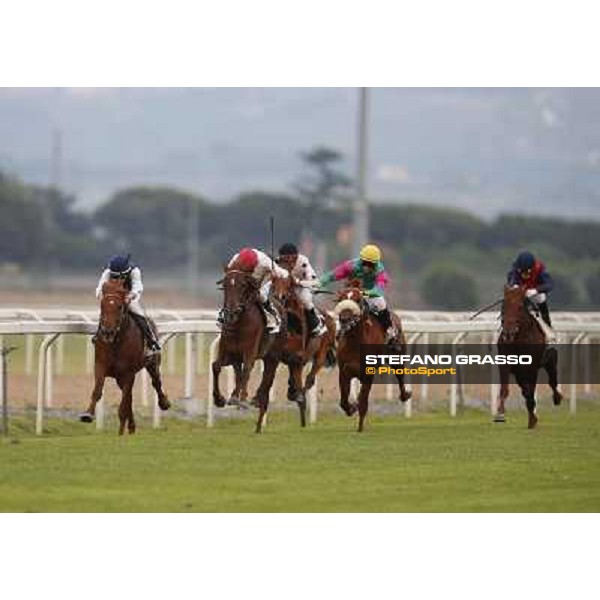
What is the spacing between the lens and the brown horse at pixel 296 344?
75.6ft

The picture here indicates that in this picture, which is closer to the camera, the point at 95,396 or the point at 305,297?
the point at 95,396

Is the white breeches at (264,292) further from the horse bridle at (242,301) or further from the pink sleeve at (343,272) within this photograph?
the pink sleeve at (343,272)

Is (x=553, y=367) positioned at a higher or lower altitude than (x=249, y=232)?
lower

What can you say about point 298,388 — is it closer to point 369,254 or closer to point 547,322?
point 369,254

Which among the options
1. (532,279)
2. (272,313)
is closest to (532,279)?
(532,279)

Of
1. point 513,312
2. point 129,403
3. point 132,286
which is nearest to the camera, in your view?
point 129,403

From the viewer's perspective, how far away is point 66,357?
41188 millimetres

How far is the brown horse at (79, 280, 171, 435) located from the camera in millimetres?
20938

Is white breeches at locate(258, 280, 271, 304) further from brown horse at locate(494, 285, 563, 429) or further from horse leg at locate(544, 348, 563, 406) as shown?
horse leg at locate(544, 348, 563, 406)

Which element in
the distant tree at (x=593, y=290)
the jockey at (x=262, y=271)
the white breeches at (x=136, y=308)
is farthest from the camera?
the distant tree at (x=593, y=290)

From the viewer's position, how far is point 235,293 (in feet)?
71.6

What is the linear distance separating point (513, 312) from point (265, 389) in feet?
8.95

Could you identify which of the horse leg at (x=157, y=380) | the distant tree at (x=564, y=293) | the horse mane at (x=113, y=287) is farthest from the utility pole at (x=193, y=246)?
the horse mane at (x=113, y=287)

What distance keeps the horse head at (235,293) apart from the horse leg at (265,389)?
689mm
